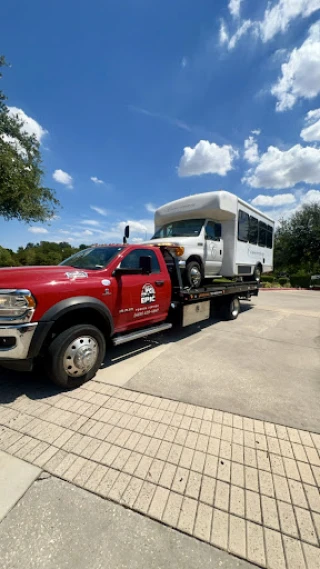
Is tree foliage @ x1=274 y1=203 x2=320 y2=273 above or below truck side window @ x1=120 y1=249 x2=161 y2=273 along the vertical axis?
above

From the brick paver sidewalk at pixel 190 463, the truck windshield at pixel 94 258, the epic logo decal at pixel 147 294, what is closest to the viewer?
the brick paver sidewalk at pixel 190 463

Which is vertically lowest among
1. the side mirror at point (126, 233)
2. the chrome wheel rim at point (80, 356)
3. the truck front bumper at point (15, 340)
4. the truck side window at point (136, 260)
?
the chrome wheel rim at point (80, 356)

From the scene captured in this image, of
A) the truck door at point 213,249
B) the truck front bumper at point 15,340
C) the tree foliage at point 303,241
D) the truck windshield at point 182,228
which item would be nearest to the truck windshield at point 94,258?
the truck front bumper at point 15,340

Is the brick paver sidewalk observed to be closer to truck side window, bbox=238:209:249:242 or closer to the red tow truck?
the red tow truck

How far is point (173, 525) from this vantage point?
64.7 inches

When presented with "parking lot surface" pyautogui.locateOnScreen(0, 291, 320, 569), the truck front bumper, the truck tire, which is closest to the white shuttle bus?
"parking lot surface" pyautogui.locateOnScreen(0, 291, 320, 569)

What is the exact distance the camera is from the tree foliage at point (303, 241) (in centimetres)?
3053

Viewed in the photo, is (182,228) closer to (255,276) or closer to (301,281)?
(255,276)

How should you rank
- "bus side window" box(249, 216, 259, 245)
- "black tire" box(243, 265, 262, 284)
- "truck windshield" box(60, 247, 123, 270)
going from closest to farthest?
"truck windshield" box(60, 247, 123, 270) → "bus side window" box(249, 216, 259, 245) → "black tire" box(243, 265, 262, 284)

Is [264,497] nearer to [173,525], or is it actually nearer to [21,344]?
[173,525]

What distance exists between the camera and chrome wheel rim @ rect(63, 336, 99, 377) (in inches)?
128

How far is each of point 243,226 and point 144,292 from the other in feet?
16.4

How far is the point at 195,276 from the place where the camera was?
621 centimetres

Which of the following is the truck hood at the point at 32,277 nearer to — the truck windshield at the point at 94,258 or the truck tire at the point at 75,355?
the truck windshield at the point at 94,258
